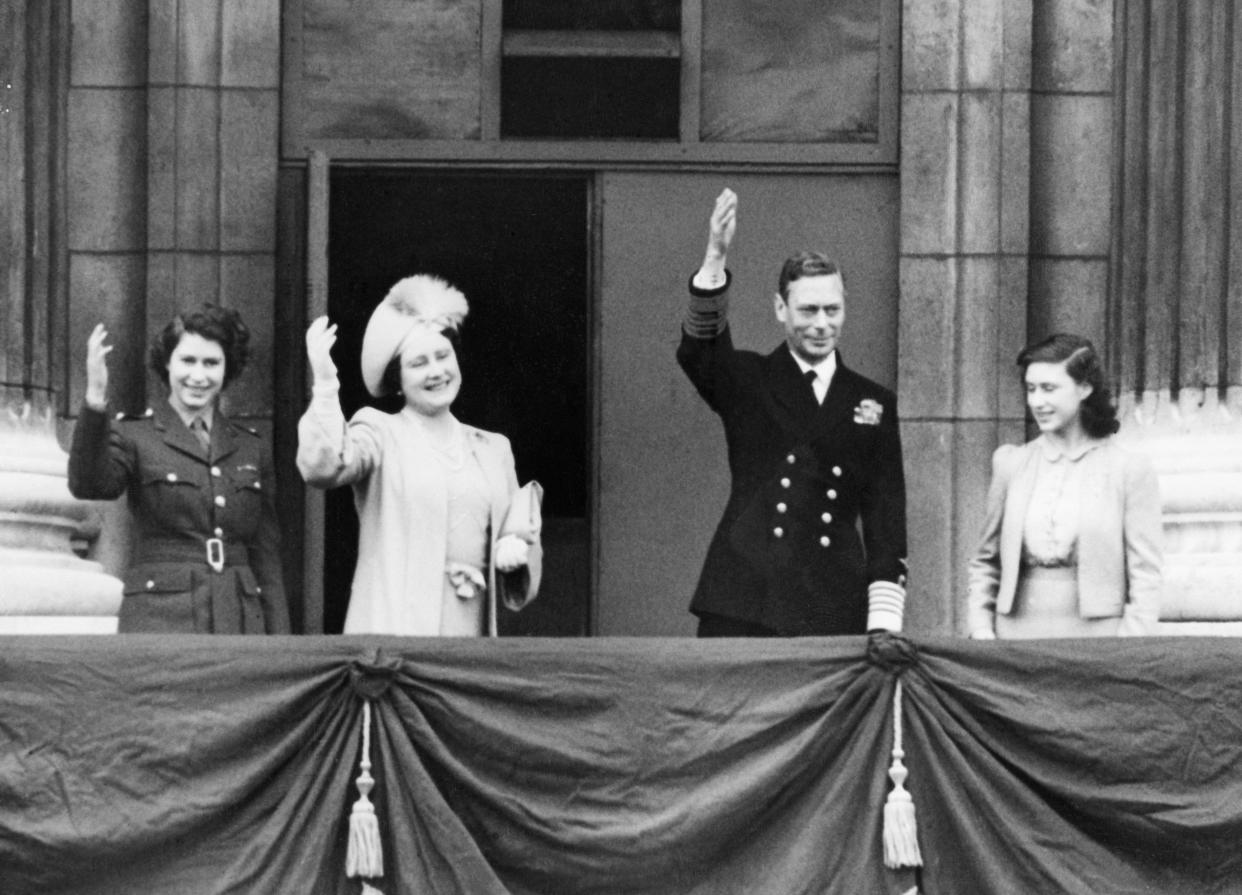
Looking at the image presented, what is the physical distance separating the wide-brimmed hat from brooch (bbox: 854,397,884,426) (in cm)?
156

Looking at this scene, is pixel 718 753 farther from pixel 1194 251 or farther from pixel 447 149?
pixel 447 149

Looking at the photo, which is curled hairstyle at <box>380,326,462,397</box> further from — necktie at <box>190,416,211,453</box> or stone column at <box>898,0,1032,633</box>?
stone column at <box>898,0,1032,633</box>

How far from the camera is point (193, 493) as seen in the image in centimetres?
1334

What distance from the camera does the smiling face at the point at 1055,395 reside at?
1317 centimetres

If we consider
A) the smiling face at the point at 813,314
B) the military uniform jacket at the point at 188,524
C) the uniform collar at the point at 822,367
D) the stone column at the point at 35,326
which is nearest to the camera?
the smiling face at the point at 813,314

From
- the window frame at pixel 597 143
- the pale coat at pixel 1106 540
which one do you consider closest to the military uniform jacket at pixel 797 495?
the pale coat at pixel 1106 540

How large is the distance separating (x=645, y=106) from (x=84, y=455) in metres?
4.39

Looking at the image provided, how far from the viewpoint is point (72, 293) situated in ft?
52.8

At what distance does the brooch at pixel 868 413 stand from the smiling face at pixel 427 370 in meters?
1.55

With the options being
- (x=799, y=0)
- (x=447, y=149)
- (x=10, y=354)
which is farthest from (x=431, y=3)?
(x=10, y=354)

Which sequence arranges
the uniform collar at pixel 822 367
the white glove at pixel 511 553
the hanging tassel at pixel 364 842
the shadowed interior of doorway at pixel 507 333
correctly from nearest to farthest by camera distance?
the hanging tassel at pixel 364 842 → the white glove at pixel 511 553 → the uniform collar at pixel 822 367 → the shadowed interior of doorway at pixel 507 333

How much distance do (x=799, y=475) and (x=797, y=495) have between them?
3.1 inches

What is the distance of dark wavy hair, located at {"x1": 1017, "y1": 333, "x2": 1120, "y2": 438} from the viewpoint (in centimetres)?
1316

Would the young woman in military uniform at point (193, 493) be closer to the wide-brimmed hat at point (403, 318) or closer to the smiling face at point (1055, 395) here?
the wide-brimmed hat at point (403, 318)
